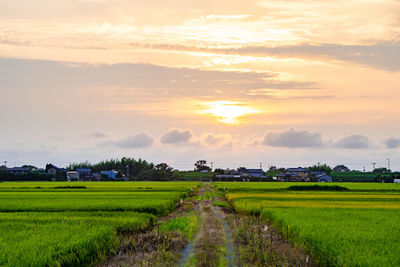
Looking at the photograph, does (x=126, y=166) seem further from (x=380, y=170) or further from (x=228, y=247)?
(x=228, y=247)

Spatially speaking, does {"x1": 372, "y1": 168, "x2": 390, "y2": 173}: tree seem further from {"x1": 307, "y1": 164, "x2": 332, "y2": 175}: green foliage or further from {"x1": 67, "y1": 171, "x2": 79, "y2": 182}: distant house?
{"x1": 67, "y1": 171, "x2": 79, "y2": 182}: distant house

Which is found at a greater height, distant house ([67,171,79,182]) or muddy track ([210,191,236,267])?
distant house ([67,171,79,182])

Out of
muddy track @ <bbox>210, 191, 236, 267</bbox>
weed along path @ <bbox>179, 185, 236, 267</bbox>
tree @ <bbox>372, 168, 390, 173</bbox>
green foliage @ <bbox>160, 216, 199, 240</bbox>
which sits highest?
tree @ <bbox>372, 168, 390, 173</bbox>

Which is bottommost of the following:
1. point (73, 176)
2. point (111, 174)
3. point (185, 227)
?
point (185, 227)

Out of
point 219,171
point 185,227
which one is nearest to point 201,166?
point 219,171

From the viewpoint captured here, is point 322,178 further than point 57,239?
Yes

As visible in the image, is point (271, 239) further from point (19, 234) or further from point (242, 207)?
point (242, 207)

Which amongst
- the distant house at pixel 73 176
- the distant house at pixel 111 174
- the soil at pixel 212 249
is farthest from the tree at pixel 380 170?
the soil at pixel 212 249

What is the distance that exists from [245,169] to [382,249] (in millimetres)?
145173

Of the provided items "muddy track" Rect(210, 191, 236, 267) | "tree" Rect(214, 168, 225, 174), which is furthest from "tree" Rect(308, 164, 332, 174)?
"muddy track" Rect(210, 191, 236, 267)

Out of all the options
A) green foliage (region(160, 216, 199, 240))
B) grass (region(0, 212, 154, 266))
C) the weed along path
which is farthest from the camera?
green foliage (region(160, 216, 199, 240))

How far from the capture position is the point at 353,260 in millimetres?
9422

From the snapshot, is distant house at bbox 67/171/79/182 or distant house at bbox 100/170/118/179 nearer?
distant house at bbox 67/171/79/182

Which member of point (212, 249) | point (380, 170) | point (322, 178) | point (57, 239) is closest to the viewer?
point (57, 239)
